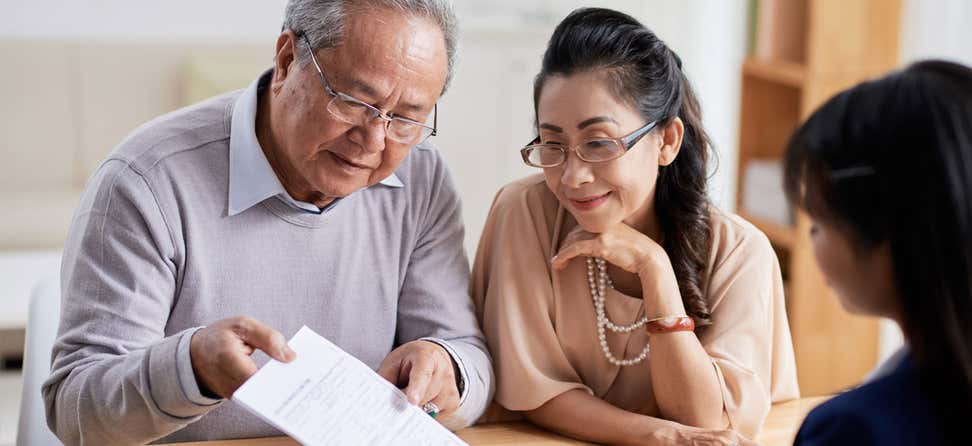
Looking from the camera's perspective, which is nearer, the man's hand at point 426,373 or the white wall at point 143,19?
the man's hand at point 426,373

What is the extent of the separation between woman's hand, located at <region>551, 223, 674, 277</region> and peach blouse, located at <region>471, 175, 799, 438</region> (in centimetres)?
6

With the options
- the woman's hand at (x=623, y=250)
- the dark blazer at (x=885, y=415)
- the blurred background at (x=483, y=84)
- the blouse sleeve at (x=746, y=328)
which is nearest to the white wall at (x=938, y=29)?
the blurred background at (x=483, y=84)

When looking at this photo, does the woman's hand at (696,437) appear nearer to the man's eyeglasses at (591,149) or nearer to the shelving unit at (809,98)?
the man's eyeglasses at (591,149)

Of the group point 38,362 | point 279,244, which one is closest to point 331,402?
point 279,244

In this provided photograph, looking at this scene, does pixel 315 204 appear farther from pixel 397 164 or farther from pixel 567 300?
pixel 567 300

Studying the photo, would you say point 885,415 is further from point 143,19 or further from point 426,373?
point 143,19

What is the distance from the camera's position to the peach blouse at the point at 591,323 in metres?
1.68

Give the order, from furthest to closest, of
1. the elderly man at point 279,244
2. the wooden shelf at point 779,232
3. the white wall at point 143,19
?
the white wall at point 143,19
the wooden shelf at point 779,232
the elderly man at point 279,244

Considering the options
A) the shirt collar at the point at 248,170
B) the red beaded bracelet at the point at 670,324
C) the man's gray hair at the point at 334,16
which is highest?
the man's gray hair at the point at 334,16

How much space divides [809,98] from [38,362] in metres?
2.38

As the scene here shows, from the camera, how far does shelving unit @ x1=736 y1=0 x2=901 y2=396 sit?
3.33 meters

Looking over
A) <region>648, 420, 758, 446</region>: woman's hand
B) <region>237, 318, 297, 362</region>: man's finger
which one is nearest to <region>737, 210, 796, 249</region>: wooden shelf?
<region>648, 420, 758, 446</region>: woman's hand

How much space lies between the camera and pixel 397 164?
166 centimetres

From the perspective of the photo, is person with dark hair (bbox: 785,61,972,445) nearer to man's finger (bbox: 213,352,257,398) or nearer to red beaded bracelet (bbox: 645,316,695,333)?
red beaded bracelet (bbox: 645,316,695,333)
